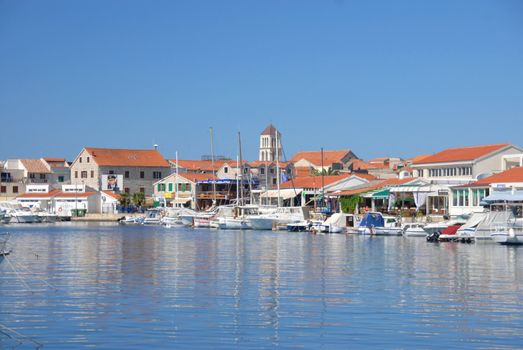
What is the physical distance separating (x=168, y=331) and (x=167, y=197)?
97731 mm

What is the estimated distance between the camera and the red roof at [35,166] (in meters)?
134

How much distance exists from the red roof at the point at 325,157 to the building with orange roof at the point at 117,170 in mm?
33371

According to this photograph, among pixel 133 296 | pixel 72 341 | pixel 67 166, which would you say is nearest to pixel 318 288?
pixel 133 296

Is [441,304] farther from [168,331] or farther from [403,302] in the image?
[168,331]

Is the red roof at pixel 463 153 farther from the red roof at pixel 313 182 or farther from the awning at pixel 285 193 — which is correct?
the awning at pixel 285 193

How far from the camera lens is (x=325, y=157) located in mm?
163000

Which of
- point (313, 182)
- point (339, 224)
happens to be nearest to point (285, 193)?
point (313, 182)

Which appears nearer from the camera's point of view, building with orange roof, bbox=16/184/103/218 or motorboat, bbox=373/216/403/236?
motorboat, bbox=373/216/403/236

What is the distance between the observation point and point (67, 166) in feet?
469

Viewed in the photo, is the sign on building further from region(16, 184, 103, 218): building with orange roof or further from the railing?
the railing

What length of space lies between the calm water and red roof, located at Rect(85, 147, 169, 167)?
8193cm

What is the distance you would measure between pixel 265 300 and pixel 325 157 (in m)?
136

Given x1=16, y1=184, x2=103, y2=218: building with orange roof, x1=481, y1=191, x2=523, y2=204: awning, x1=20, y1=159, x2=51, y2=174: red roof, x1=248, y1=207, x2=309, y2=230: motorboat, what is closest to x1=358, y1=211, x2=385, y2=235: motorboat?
x1=481, y1=191, x2=523, y2=204: awning

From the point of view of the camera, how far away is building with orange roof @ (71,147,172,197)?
128250 millimetres
